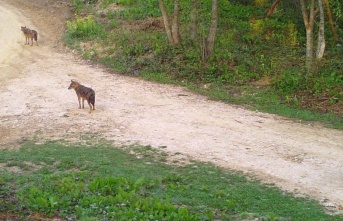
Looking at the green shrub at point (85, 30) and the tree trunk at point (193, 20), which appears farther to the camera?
the green shrub at point (85, 30)

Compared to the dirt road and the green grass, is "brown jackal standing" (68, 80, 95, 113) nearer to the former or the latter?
the dirt road

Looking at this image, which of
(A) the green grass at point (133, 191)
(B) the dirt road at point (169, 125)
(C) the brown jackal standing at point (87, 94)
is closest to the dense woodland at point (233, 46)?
(B) the dirt road at point (169, 125)

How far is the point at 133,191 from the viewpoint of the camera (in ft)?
32.7

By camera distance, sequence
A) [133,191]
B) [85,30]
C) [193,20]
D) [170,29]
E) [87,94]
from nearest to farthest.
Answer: [133,191], [87,94], [193,20], [170,29], [85,30]

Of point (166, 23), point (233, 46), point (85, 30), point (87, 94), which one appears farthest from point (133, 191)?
point (85, 30)

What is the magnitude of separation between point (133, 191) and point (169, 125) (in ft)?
16.4

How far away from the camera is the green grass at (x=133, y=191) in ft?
30.5

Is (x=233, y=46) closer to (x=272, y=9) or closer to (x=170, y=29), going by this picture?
(x=170, y=29)

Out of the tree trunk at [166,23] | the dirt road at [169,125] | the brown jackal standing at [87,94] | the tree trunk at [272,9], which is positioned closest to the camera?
the dirt road at [169,125]

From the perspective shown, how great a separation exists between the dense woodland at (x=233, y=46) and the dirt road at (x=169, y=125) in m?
1.34

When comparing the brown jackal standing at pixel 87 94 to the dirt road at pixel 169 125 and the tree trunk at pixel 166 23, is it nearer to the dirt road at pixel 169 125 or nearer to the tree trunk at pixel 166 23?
the dirt road at pixel 169 125

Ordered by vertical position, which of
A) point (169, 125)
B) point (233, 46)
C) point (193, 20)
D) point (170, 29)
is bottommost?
point (169, 125)

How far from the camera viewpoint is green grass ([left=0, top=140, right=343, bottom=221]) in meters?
9.30

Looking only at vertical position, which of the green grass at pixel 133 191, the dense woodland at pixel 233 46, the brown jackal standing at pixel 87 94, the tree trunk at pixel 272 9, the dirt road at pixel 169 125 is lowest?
the green grass at pixel 133 191
